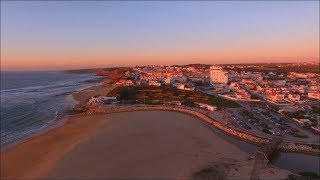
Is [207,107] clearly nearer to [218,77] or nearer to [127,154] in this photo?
[127,154]

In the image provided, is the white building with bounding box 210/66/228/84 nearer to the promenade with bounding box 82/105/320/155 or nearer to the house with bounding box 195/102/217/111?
the house with bounding box 195/102/217/111

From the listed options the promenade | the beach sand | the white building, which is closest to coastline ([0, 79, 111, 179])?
the beach sand

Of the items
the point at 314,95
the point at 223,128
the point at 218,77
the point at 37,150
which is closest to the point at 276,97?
the point at 314,95

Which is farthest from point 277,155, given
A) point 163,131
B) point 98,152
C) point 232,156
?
point 98,152

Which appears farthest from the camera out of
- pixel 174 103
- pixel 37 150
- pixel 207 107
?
pixel 174 103

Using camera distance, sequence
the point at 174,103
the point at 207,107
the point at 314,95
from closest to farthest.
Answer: the point at 207,107
the point at 174,103
the point at 314,95

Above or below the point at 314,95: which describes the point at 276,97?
above
